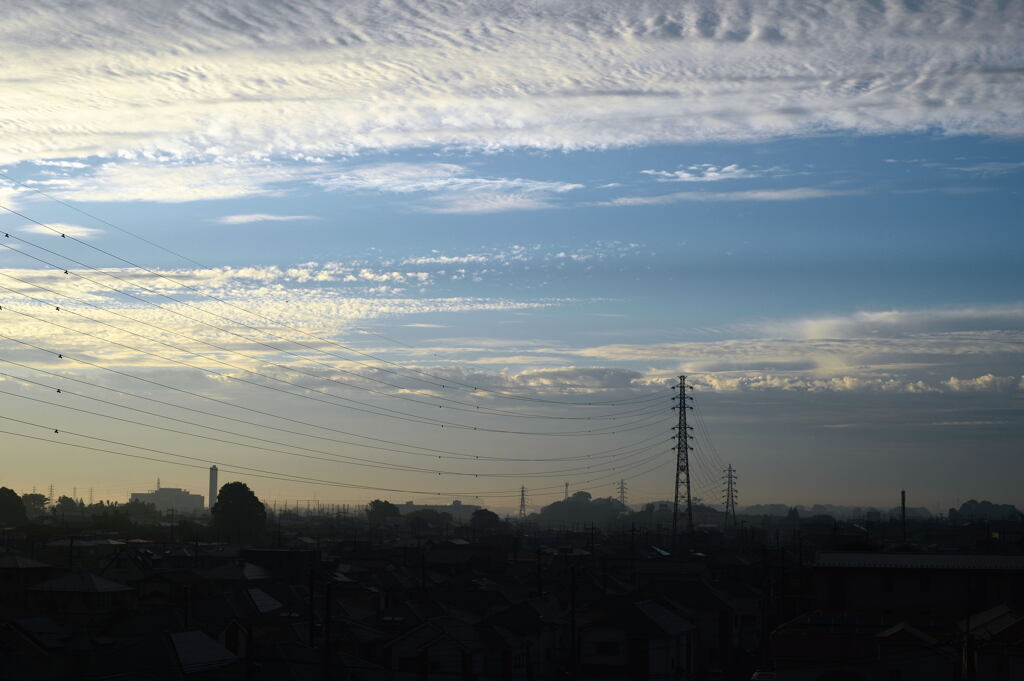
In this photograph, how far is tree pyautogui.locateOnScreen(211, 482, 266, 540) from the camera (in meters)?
111

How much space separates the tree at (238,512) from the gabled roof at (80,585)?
61.9 metres

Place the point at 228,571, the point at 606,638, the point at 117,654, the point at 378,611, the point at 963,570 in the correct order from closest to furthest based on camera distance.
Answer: the point at 117,654 → the point at 606,638 → the point at 963,570 → the point at 378,611 → the point at 228,571

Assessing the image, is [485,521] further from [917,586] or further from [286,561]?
[917,586]

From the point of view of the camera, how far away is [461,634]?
129 ft

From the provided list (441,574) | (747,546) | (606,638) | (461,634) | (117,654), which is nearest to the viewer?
(117,654)

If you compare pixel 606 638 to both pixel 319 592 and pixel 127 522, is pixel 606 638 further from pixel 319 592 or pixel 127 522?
pixel 127 522

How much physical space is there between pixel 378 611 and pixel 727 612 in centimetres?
1777

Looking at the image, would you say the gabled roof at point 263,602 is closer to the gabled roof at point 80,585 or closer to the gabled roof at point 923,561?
the gabled roof at point 80,585

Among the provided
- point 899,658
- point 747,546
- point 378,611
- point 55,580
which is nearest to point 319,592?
point 378,611

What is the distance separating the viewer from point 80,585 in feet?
158

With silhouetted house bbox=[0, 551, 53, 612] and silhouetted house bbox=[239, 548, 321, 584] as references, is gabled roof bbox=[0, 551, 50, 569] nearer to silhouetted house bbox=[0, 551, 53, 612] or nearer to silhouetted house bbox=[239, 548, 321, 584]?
silhouetted house bbox=[0, 551, 53, 612]

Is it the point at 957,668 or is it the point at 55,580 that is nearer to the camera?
the point at 957,668

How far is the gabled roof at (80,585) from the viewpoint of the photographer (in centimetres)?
4778

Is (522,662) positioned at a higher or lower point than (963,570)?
lower
